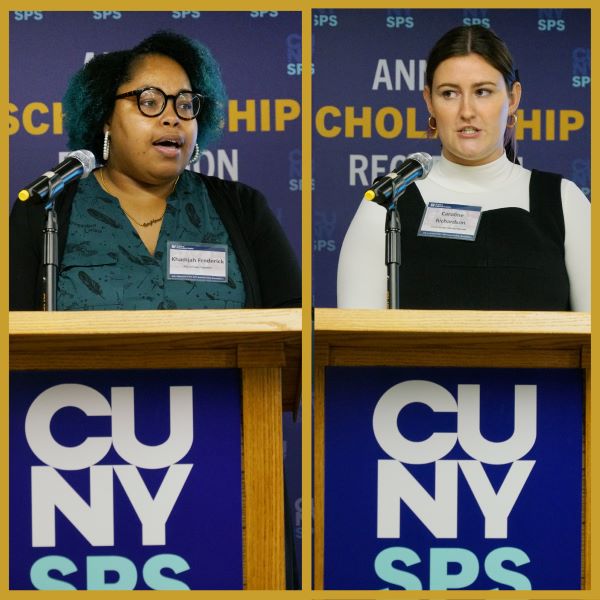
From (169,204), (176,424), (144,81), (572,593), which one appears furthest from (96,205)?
(572,593)

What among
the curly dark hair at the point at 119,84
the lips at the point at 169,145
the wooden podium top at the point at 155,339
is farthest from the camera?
the curly dark hair at the point at 119,84

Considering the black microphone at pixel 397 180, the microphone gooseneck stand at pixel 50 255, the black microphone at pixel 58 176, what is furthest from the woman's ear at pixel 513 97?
the microphone gooseneck stand at pixel 50 255

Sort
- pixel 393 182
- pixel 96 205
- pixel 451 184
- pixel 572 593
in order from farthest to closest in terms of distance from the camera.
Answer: pixel 96 205 < pixel 451 184 < pixel 393 182 < pixel 572 593

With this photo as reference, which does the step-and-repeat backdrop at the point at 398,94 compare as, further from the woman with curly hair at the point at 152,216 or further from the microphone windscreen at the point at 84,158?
the microphone windscreen at the point at 84,158

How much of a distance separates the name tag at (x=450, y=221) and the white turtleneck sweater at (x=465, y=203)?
2 centimetres

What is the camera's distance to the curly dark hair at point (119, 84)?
2553 mm

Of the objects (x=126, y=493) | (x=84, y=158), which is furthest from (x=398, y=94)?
(x=126, y=493)

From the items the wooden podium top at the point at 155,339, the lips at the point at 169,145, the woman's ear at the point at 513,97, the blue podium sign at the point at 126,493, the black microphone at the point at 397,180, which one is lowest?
the blue podium sign at the point at 126,493

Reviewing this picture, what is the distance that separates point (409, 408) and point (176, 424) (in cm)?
42

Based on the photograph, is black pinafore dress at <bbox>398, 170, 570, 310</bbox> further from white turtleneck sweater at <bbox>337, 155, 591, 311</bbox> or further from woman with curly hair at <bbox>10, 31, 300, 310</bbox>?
woman with curly hair at <bbox>10, 31, 300, 310</bbox>

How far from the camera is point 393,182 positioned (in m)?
1.84

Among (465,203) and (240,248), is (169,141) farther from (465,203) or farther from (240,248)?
(465,203)

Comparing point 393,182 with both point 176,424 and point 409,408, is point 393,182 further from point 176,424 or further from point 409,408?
point 176,424

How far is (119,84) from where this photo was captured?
2.53 meters
